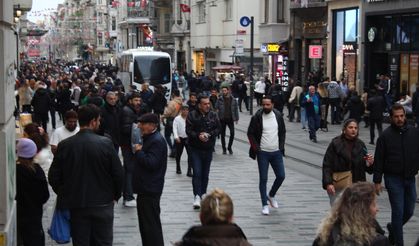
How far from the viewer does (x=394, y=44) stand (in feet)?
97.1

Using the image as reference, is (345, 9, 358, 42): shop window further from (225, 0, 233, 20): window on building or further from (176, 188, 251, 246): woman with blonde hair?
(176, 188, 251, 246): woman with blonde hair

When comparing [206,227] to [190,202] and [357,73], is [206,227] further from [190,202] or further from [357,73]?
[357,73]

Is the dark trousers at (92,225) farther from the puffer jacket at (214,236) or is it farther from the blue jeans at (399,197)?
the blue jeans at (399,197)

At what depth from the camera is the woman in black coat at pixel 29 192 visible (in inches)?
306

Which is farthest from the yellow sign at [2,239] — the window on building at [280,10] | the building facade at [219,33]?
the building facade at [219,33]

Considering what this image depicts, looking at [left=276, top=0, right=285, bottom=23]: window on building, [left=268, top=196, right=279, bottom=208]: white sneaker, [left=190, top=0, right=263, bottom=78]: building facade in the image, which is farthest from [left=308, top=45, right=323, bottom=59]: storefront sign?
[left=268, top=196, right=279, bottom=208]: white sneaker

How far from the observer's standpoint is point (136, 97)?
1313 centimetres

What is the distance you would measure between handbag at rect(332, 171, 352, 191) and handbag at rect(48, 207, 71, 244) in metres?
3.07

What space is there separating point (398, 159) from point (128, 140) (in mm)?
5020

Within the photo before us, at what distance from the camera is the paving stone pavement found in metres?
10.5

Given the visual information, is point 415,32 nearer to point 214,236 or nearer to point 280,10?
point 280,10

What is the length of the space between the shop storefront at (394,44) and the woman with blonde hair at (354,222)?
22.8 metres

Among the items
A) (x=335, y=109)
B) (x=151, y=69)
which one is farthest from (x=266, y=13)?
(x=335, y=109)

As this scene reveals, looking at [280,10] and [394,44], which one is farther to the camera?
[280,10]
